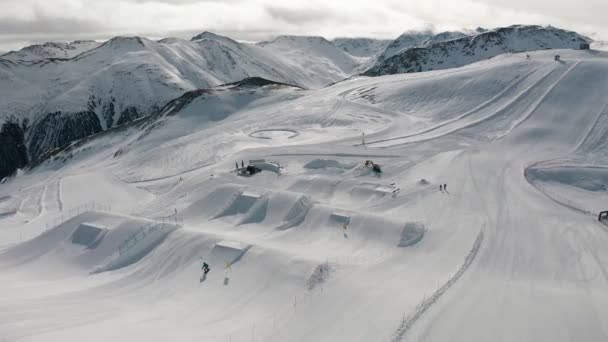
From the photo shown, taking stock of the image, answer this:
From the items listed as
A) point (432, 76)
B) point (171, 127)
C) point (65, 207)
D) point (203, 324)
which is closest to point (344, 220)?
point (203, 324)

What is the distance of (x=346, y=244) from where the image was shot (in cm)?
3066

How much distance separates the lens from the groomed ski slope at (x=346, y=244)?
863 inches

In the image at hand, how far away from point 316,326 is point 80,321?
11.3 meters

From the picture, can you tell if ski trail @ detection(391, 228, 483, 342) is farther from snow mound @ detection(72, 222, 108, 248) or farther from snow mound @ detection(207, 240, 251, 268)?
snow mound @ detection(72, 222, 108, 248)

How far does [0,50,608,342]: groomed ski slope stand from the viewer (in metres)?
21.9

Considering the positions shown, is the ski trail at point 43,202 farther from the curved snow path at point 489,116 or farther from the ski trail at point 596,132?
the ski trail at point 596,132

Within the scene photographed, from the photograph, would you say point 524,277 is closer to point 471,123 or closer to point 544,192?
point 544,192

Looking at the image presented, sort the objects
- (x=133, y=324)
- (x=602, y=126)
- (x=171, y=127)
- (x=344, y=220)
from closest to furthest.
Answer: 1. (x=133, y=324)
2. (x=344, y=220)
3. (x=602, y=126)
4. (x=171, y=127)

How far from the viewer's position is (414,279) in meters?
25.7

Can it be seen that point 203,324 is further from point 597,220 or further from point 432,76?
point 432,76

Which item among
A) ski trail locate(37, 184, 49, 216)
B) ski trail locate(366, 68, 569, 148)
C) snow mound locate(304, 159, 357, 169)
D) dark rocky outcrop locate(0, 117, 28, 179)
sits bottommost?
dark rocky outcrop locate(0, 117, 28, 179)

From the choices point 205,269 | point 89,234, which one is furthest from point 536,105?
point 89,234

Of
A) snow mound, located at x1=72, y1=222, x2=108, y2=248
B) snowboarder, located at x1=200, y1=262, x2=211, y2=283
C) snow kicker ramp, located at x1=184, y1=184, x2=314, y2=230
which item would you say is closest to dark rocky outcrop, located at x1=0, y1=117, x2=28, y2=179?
snow mound, located at x1=72, y1=222, x2=108, y2=248

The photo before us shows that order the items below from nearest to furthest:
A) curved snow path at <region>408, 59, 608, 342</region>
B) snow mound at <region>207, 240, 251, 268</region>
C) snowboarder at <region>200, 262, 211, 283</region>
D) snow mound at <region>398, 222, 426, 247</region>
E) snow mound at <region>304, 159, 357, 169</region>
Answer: curved snow path at <region>408, 59, 608, 342</region> → snowboarder at <region>200, 262, 211, 283</region> → snow mound at <region>207, 240, 251, 268</region> → snow mound at <region>398, 222, 426, 247</region> → snow mound at <region>304, 159, 357, 169</region>
